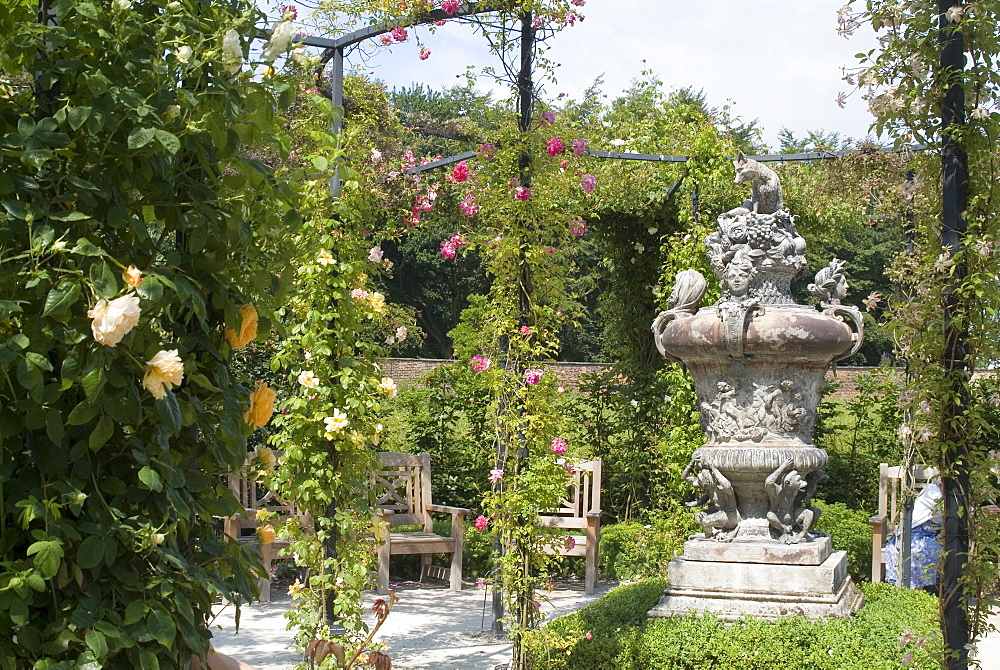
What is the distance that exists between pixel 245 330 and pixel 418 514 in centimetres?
653

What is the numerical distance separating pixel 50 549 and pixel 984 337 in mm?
2957

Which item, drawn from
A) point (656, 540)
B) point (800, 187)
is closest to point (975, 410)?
point (656, 540)

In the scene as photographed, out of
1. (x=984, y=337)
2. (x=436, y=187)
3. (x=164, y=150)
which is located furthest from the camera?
(x=436, y=187)

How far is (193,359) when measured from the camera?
1814 millimetres

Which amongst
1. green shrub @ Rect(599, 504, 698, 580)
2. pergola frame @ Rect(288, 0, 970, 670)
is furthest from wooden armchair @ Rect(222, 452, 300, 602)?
pergola frame @ Rect(288, 0, 970, 670)

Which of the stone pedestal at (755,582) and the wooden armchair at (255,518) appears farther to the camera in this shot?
the wooden armchair at (255,518)

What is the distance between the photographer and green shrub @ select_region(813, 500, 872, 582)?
7484 millimetres

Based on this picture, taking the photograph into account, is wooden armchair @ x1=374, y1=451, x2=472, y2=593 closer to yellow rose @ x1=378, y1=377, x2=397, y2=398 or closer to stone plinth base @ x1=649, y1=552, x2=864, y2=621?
stone plinth base @ x1=649, y1=552, x2=864, y2=621

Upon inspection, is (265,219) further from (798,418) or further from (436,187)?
(436,187)

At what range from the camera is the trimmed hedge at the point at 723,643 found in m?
4.29

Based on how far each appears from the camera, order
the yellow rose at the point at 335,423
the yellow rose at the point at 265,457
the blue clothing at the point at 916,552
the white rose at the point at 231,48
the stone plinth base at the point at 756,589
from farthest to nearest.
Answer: the blue clothing at the point at 916,552 → the stone plinth base at the point at 756,589 → the yellow rose at the point at 335,423 → the yellow rose at the point at 265,457 → the white rose at the point at 231,48

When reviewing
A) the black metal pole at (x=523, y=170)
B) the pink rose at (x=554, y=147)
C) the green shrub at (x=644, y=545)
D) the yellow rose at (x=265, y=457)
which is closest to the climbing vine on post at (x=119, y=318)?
the yellow rose at (x=265, y=457)

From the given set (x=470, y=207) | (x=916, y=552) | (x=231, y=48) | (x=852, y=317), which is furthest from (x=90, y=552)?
(x=916, y=552)

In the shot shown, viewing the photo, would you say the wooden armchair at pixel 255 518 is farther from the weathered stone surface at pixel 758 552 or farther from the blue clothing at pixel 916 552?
the blue clothing at pixel 916 552
